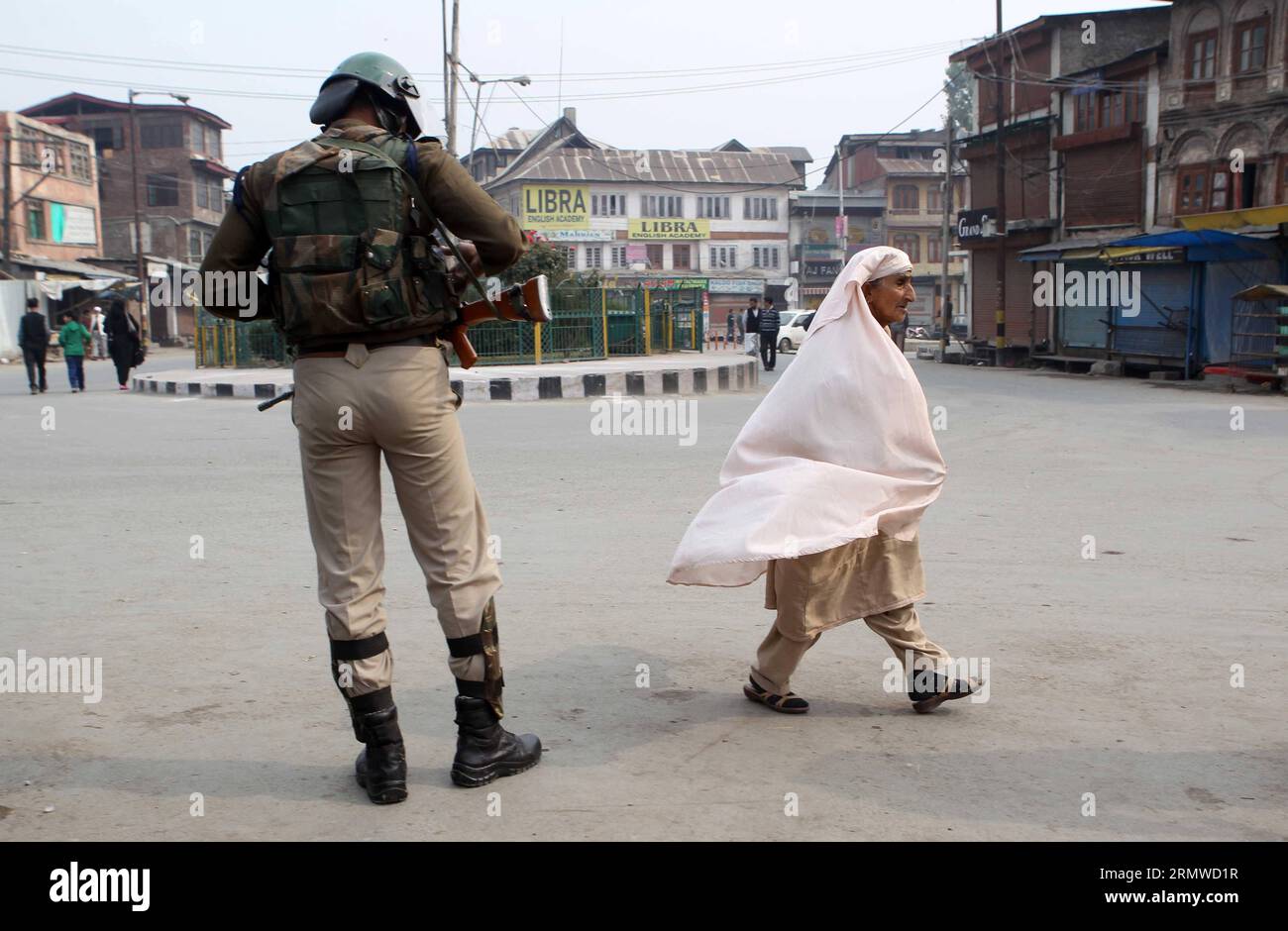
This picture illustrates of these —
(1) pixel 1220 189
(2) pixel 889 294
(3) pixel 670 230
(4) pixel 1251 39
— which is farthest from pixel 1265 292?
(3) pixel 670 230

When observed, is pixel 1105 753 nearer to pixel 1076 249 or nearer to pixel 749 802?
pixel 749 802

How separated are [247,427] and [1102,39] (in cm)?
2782

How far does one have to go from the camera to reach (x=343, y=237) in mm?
3090

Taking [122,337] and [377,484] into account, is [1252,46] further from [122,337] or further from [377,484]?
[377,484]

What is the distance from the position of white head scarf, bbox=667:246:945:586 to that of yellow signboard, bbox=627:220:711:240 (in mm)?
60430

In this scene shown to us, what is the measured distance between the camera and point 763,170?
65938mm

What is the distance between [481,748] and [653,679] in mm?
1118

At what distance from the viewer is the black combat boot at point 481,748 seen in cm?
325
